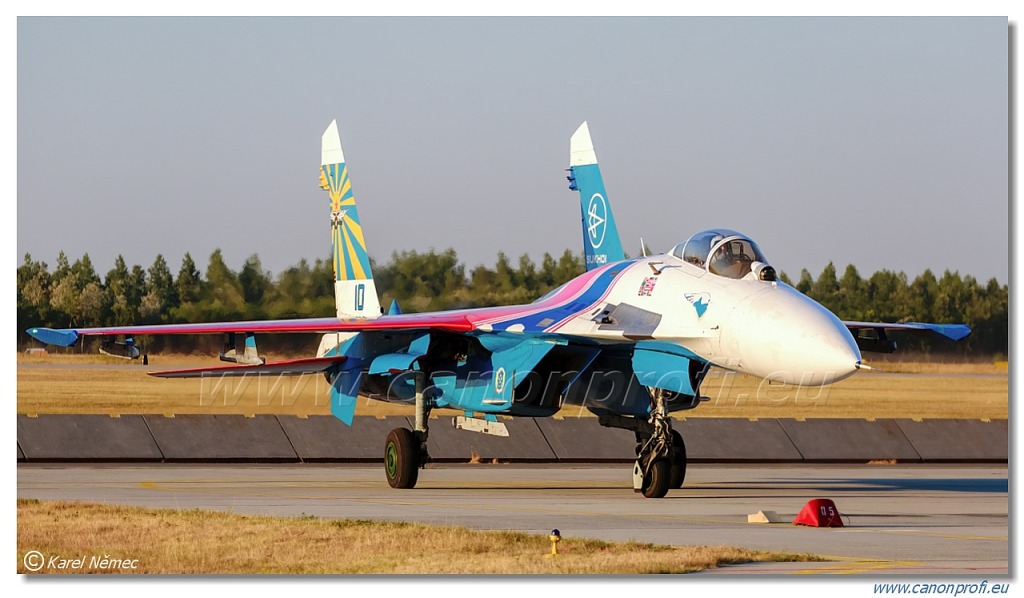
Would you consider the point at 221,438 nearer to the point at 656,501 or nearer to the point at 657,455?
the point at 657,455

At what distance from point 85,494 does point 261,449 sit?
6.96 metres

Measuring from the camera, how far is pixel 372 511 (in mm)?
16141

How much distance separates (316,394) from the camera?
30.9m

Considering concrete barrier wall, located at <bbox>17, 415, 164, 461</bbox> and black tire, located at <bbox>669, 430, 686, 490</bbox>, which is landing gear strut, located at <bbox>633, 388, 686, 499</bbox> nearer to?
black tire, located at <bbox>669, 430, 686, 490</bbox>

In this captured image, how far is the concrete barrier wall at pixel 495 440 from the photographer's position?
23797 millimetres

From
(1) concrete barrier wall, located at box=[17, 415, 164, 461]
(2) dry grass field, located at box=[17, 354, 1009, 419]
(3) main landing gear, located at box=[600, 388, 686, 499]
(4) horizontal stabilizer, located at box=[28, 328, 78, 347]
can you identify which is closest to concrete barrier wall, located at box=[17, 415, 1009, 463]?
(1) concrete barrier wall, located at box=[17, 415, 164, 461]

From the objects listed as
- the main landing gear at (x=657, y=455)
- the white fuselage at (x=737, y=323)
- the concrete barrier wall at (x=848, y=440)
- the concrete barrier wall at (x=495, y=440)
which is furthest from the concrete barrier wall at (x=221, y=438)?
the concrete barrier wall at (x=848, y=440)

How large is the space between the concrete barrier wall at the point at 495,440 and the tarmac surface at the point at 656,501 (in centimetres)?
77

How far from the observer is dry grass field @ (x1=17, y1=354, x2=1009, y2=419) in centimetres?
3250

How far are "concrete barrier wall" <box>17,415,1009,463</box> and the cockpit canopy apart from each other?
27.5 ft

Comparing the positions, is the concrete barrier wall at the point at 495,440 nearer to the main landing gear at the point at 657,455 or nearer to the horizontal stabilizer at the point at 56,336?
the horizontal stabilizer at the point at 56,336

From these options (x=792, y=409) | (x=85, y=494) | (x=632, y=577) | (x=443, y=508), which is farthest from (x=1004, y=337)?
(x=632, y=577)

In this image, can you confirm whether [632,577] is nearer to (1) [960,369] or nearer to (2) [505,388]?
(2) [505,388]

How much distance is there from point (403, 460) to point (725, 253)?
5222mm
